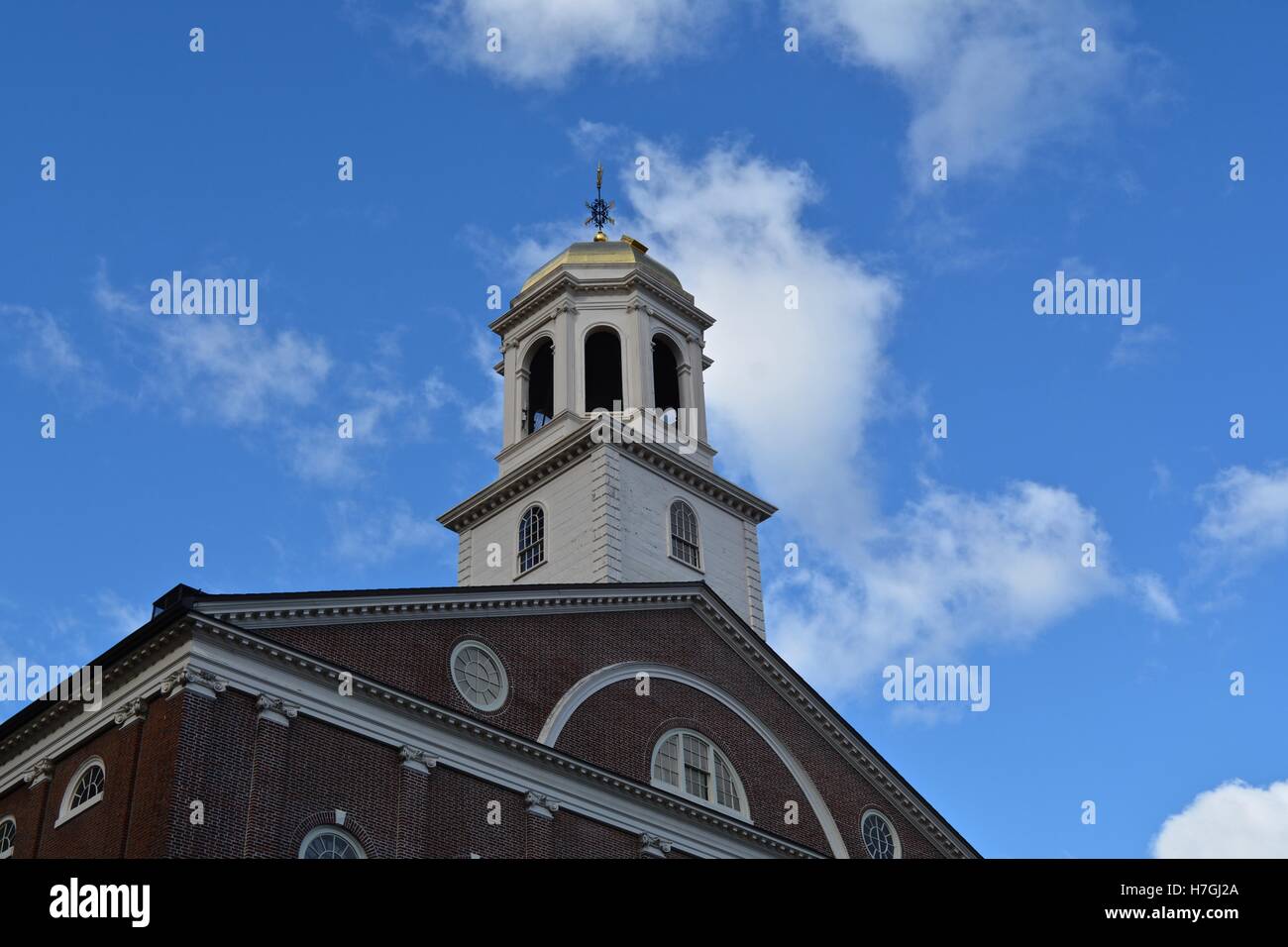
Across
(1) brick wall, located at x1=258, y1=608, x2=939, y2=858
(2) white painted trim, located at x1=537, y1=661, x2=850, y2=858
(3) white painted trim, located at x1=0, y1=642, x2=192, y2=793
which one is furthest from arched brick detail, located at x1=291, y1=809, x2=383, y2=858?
(2) white painted trim, located at x1=537, y1=661, x2=850, y2=858

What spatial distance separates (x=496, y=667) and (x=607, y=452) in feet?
31.6

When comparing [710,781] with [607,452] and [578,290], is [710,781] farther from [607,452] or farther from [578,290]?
[578,290]

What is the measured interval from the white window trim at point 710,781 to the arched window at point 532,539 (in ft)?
23.6

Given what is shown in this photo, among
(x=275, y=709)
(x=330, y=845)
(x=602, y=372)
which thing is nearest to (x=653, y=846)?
(x=330, y=845)

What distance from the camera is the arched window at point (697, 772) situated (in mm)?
35594

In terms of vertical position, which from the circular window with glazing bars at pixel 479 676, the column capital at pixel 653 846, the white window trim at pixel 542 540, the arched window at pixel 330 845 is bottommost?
the arched window at pixel 330 845

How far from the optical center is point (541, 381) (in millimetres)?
48188

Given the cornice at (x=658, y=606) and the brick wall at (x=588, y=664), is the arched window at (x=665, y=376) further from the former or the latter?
the brick wall at (x=588, y=664)

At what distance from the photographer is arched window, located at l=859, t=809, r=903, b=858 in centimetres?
3978

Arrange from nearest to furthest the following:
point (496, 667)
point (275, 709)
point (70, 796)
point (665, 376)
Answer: point (275, 709)
point (70, 796)
point (496, 667)
point (665, 376)

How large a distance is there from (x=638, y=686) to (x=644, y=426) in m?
9.57

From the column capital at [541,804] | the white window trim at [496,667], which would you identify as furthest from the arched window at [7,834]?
the column capital at [541,804]

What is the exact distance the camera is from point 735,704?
125ft
